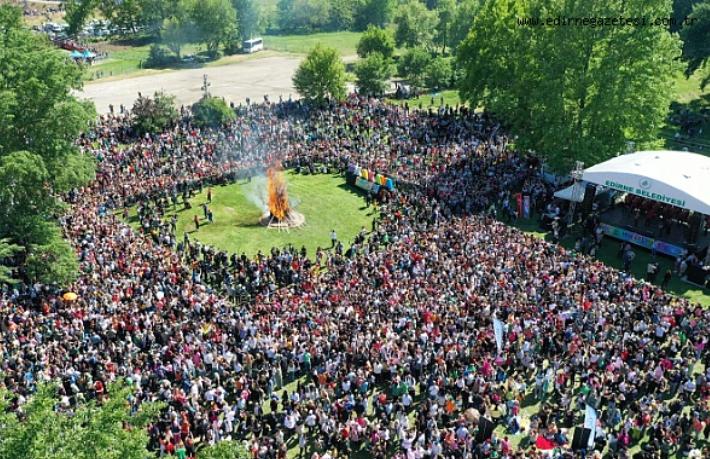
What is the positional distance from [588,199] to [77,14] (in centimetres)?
8658

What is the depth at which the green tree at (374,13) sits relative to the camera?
4414 inches

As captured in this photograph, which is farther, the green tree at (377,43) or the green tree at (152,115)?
the green tree at (377,43)

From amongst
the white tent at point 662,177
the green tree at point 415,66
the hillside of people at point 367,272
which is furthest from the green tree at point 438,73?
the white tent at point 662,177

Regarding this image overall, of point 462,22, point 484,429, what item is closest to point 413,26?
point 462,22

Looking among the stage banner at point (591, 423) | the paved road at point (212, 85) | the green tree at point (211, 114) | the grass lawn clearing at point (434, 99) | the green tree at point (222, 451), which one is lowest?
the stage banner at point (591, 423)

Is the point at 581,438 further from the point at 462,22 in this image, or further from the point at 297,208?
the point at 462,22

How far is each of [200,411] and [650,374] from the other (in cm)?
1454

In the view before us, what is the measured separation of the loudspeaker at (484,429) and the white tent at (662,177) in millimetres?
17605

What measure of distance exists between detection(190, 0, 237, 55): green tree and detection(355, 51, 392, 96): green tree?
104 feet

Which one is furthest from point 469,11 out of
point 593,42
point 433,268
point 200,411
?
point 200,411

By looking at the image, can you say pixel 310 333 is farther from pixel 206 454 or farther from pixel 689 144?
pixel 689 144

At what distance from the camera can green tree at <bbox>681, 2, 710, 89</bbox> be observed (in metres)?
60.3

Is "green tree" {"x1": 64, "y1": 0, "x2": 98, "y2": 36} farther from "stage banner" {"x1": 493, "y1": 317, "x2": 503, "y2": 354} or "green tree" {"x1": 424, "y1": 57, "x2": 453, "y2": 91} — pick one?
"stage banner" {"x1": 493, "y1": 317, "x2": 503, "y2": 354}

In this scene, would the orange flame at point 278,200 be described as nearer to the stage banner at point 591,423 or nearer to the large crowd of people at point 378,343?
the large crowd of people at point 378,343
